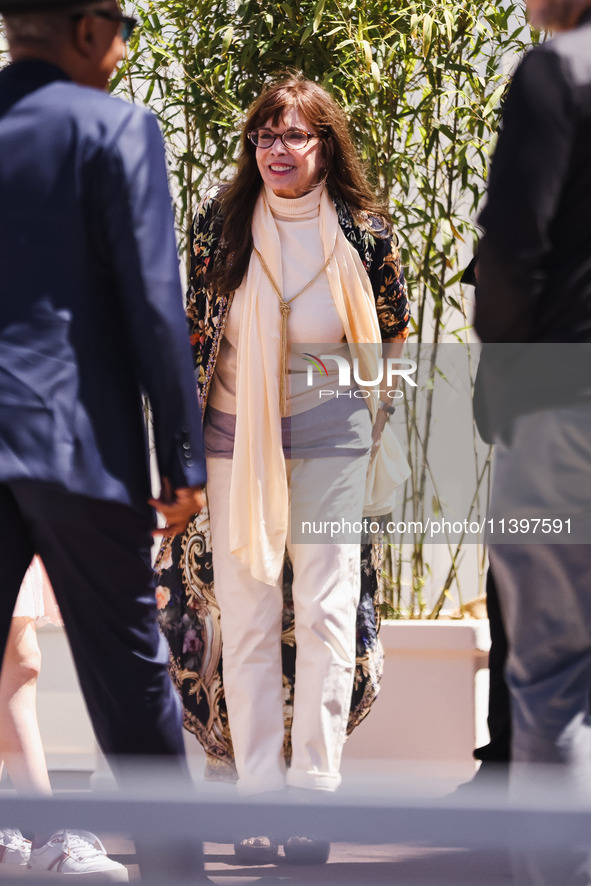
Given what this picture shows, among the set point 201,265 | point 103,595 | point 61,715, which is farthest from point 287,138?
point 61,715

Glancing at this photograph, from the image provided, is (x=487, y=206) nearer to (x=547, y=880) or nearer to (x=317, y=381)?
(x=547, y=880)

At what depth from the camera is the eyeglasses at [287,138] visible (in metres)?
2.71

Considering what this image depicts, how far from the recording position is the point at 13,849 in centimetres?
245

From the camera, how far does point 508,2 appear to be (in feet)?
11.6

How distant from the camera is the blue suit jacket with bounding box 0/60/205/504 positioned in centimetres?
165

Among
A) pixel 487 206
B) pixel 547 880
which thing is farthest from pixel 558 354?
pixel 547 880

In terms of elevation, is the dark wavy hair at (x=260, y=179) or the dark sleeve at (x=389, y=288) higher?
the dark wavy hair at (x=260, y=179)

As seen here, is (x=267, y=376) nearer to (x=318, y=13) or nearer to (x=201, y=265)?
(x=201, y=265)

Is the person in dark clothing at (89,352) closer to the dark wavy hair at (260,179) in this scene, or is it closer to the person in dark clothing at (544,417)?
the person in dark clothing at (544,417)

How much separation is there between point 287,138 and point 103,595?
1362mm

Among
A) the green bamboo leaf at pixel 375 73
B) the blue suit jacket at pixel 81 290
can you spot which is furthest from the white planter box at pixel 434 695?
the blue suit jacket at pixel 81 290

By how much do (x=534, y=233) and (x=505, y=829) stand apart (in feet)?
2.68

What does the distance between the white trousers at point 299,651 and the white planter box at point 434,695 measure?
0.50 metres

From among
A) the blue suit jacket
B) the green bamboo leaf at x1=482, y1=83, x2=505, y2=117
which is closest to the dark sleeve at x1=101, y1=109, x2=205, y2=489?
the blue suit jacket
